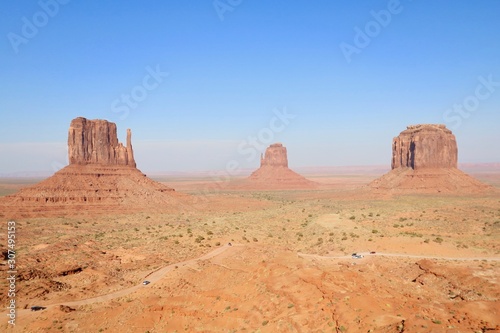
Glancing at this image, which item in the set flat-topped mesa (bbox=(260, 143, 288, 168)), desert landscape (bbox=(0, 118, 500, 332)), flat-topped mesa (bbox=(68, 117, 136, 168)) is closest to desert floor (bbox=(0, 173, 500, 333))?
desert landscape (bbox=(0, 118, 500, 332))

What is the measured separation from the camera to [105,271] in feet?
110

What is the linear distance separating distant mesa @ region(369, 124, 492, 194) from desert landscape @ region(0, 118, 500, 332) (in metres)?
38.4

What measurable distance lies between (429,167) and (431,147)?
6.08 metres

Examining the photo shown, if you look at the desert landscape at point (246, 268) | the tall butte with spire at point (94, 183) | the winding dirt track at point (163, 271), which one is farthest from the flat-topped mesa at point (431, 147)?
the winding dirt track at point (163, 271)

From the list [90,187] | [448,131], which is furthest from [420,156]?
[90,187]

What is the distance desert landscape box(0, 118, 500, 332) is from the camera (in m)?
19.4

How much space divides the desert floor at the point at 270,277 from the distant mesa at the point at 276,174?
11076 cm

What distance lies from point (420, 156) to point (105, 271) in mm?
97232

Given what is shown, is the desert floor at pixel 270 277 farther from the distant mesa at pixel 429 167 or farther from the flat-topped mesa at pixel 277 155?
the flat-topped mesa at pixel 277 155

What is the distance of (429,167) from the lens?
105000 millimetres

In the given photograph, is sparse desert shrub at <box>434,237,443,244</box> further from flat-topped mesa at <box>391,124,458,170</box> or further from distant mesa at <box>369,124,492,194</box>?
flat-topped mesa at <box>391,124,458,170</box>

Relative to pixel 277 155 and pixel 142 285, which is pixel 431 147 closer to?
pixel 277 155

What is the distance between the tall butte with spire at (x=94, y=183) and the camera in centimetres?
7469

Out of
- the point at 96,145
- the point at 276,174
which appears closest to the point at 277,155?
the point at 276,174
